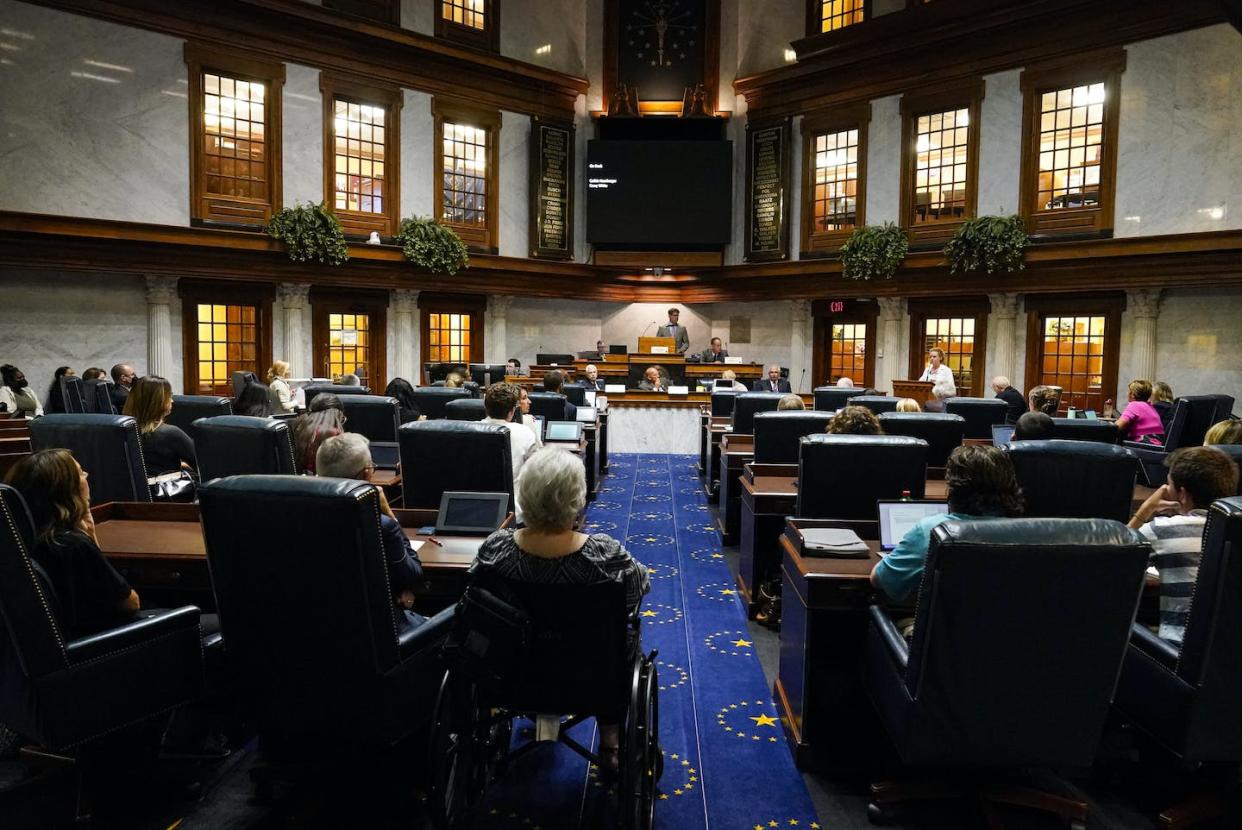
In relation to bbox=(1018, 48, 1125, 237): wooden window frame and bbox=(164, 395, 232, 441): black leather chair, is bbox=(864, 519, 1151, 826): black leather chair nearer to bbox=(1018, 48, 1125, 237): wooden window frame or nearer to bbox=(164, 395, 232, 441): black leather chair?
bbox=(164, 395, 232, 441): black leather chair

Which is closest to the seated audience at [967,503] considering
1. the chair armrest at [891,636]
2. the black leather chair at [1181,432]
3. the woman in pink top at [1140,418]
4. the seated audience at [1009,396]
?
the chair armrest at [891,636]

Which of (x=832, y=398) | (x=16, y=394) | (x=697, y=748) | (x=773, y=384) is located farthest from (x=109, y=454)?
(x=773, y=384)

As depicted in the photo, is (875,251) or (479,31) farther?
(479,31)

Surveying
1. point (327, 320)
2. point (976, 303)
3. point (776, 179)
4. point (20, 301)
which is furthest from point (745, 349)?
point (20, 301)

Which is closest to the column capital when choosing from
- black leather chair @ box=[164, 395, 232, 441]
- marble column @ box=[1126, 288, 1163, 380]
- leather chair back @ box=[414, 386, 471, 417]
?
black leather chair @ box=[164, 395, 232, 441]

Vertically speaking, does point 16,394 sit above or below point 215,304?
below

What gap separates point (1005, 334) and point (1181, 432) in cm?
510

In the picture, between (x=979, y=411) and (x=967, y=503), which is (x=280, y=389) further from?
(x=967, y=503)

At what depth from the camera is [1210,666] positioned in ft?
8.34

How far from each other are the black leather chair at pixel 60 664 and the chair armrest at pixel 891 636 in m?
2.36

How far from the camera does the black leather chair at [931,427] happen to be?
543 centimetres

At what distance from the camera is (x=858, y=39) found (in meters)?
13.2

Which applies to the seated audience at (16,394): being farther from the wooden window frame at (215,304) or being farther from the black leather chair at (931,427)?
the black leather chair at (931,427)

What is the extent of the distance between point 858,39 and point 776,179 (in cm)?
250
